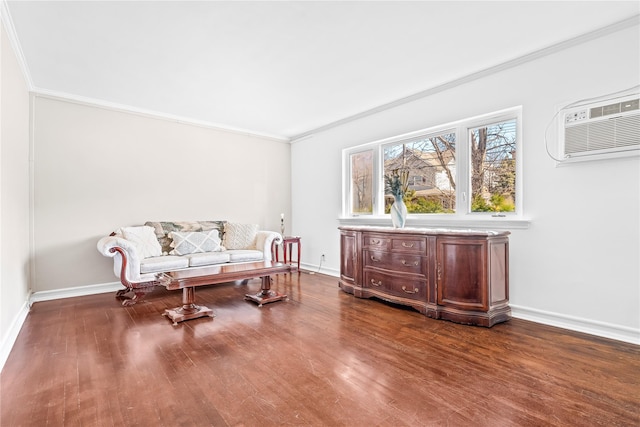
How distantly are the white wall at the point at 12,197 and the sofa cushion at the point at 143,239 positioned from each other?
1011mm

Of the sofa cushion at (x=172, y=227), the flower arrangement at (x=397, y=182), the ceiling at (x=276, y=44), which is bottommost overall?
the sofa cushion at (x=172, y=227)

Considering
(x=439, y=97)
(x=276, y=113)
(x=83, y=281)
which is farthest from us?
(x=276, y=113)

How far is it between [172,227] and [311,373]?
3491 millimetres

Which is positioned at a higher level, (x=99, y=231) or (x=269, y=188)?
Result: (x=269, y=188)

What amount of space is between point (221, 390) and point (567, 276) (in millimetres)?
A: 3086

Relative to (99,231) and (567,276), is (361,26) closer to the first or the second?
(567,276)

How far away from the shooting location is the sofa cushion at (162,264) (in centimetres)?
380

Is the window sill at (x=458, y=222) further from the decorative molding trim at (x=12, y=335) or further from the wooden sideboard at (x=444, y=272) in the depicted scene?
the decorative molding trim at (x=12, y=335)

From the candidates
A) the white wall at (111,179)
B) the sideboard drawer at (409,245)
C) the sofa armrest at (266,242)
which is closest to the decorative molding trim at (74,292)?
the white wall at (111,179)

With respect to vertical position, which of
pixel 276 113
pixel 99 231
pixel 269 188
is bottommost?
pixel 99 231

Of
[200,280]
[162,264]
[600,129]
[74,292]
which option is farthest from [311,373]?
[74,292]

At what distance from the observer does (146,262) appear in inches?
151

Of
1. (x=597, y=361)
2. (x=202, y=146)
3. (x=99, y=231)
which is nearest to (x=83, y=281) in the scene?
(x=99, y=231)

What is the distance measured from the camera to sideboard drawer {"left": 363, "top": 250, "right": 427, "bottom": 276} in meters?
3.34
